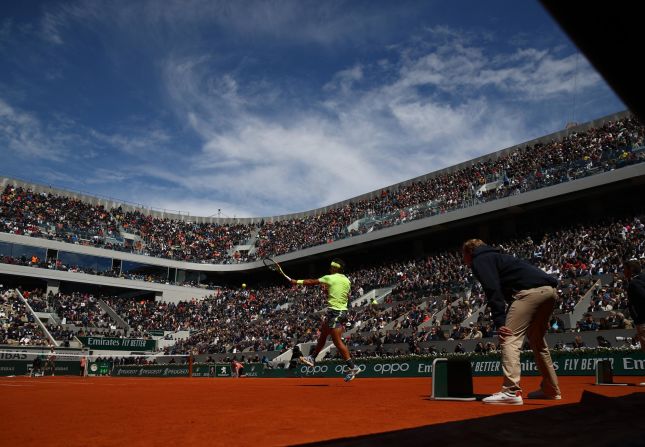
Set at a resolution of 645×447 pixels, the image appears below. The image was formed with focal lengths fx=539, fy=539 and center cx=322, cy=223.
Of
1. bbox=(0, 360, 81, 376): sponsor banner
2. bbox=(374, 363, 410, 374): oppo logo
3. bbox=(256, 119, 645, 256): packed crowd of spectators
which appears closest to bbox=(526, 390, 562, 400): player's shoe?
bbox=(374, 363, 410, 374): oppo logo

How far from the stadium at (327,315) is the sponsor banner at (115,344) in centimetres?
14

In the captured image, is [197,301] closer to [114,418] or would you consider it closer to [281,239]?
[281,239]

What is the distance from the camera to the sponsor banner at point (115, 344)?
35.9 metres

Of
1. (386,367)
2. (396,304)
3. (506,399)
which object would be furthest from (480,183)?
(506,399)

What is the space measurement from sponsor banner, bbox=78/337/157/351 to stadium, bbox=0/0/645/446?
14cm

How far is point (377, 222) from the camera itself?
43219mm

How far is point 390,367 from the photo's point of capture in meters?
21.9

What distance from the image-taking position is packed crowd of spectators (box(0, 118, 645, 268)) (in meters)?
31.8

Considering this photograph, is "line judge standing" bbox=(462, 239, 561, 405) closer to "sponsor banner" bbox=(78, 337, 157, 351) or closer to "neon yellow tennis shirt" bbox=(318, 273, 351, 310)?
"neon yellow tennis shirt" bbox=(318, 273, 351, 310)

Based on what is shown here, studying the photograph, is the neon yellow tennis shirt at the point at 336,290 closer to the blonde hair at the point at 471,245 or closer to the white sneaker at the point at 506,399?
the blonde hair at the point at 471,245

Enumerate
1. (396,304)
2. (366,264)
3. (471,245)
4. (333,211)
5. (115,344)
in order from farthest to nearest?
1. (333,211)
2. (366,264)
3. (115,344)
4. (396,304)
5. (471,245)

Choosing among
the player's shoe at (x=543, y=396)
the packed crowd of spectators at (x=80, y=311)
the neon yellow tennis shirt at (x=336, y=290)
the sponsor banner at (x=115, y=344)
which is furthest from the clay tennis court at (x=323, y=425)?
the packed crowd of spectators at (x=80, y=311)

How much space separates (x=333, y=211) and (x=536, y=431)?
51.7 meters

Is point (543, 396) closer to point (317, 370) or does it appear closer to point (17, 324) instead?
point (317, 370)
